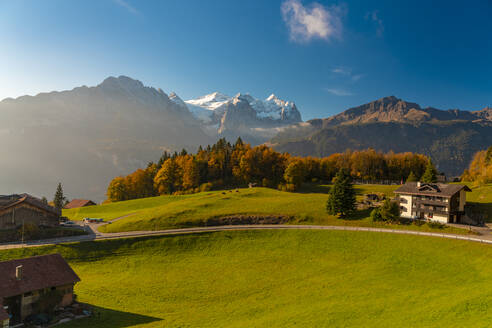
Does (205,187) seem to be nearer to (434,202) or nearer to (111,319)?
(434,202)

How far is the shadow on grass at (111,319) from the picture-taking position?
31.7 metres

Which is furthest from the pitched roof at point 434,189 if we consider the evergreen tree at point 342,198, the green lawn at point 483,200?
the evergreen tree at point 342,198

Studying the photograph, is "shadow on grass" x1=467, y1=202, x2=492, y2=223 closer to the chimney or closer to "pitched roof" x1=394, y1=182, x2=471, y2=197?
"pitched roof" x1=394, y1=182, x2=471, y2=197

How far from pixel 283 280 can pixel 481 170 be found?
388 feet

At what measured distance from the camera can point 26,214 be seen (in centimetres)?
6419

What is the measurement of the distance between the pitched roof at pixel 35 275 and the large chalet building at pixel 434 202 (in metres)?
74.0

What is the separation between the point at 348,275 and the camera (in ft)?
142

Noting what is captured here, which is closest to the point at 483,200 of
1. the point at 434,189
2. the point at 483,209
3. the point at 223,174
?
the point at 483,209

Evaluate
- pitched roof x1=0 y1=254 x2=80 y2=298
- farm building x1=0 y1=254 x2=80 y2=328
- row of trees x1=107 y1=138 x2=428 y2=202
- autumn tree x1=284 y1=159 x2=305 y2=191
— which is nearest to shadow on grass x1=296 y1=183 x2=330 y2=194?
row of trees x1=107 y1=138 x2=428 y2=202

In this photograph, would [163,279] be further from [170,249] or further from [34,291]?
[34,291]

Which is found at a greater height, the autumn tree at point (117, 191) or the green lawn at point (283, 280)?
the autumn tree at point (117, 191)

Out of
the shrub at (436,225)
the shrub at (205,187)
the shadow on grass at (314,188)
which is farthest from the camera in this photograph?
the shrub at (205,187)

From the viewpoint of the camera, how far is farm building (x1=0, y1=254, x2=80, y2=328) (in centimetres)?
3250

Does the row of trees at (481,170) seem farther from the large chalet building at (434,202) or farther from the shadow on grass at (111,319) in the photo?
the shadow on grass at (111,319)
